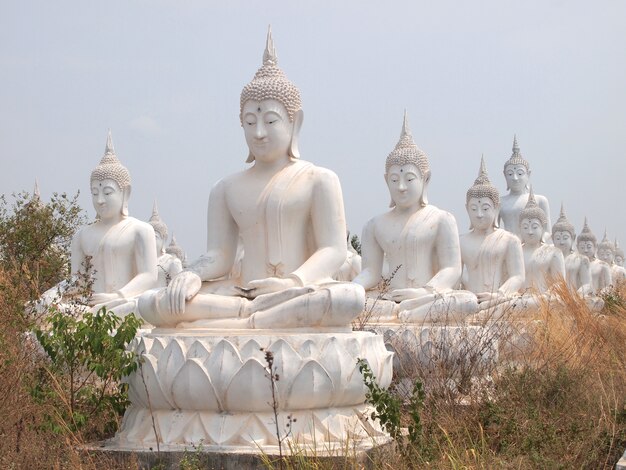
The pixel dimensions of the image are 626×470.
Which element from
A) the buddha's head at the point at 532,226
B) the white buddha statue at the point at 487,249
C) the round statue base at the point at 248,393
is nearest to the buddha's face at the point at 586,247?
the buddha's head at the point at 532,226

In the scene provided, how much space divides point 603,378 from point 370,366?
7.90 ft

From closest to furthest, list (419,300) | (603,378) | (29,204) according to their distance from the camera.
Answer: (603,378) → (419,300) → (29,204)

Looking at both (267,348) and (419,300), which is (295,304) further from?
(419,300)

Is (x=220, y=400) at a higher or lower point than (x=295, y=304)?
lower

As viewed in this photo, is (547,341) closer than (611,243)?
Yes

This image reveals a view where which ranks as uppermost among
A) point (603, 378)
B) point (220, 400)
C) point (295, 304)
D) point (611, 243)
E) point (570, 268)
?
point (295, 304)

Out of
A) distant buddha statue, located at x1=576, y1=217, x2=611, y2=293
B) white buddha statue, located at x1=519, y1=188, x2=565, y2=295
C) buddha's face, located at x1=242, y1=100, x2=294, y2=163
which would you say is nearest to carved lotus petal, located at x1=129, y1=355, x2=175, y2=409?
buddha's face, located at x1=242, y1=100, x2=294, y2=163

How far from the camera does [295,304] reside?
5543mm

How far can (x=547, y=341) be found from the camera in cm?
732

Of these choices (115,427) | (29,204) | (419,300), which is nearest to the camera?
(115,427)

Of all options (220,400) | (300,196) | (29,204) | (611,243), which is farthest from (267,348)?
(611,243)

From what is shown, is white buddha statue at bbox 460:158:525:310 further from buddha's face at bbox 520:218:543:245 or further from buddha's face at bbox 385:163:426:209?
buddha's face at bbox 520:218:543:245

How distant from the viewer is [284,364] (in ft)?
17.0

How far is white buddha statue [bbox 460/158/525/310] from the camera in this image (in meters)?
10.8
